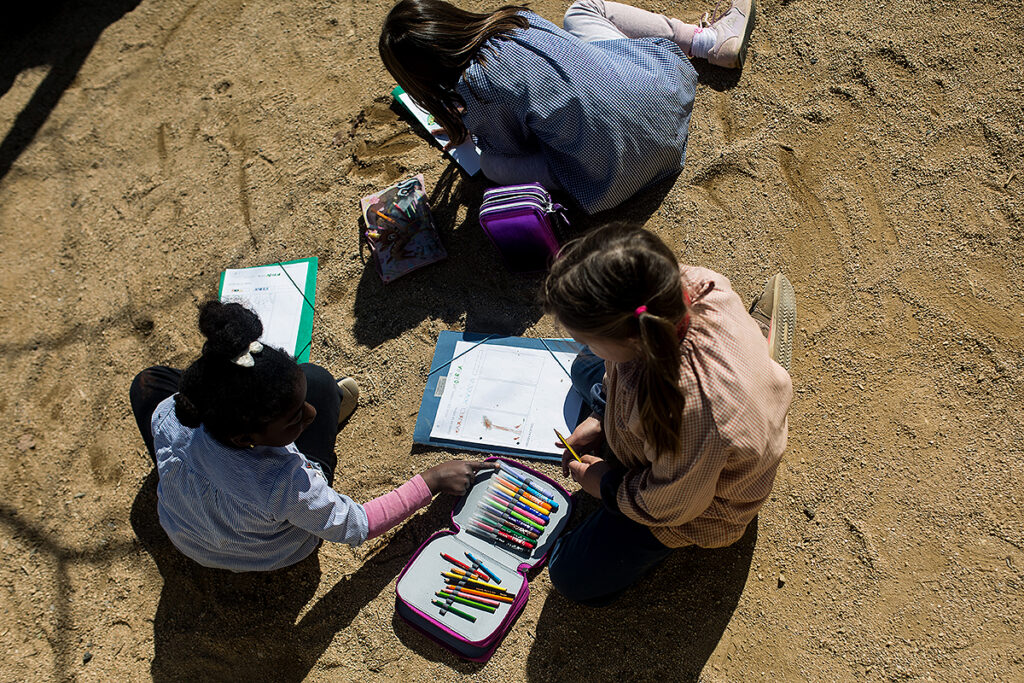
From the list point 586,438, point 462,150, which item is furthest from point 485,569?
point 462,150

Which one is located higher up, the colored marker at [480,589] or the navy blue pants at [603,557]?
the navy blue pants at [603,557]

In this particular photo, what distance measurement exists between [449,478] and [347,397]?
0.59m

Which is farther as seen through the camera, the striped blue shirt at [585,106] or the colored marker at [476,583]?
the striped blue shirt at [585,106]

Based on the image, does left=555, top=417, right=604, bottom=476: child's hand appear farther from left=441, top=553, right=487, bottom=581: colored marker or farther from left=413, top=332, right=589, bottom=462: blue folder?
left=441, top=553, right=487, bottom=581: colored marker

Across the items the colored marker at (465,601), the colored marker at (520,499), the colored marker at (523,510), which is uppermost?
the colored marker at (520,499)

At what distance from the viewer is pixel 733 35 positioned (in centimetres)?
302

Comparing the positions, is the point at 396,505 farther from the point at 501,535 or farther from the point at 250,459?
the point at 250,459

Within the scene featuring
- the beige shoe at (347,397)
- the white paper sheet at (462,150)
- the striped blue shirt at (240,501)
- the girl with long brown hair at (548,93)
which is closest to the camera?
the striped blue shirt at (240,501)

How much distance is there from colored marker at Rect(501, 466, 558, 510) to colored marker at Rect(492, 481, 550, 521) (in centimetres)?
4

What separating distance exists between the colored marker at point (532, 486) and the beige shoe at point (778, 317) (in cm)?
94

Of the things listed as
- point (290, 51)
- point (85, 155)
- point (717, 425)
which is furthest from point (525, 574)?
point (85, 155)

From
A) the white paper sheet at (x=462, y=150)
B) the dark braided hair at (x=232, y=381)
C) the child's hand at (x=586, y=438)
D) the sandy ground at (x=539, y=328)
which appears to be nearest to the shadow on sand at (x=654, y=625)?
the sandy ground at (x=539, y=328)

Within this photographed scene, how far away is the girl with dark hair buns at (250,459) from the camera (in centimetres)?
185

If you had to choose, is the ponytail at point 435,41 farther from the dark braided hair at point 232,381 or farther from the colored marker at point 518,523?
the colored marker at point 518,523
